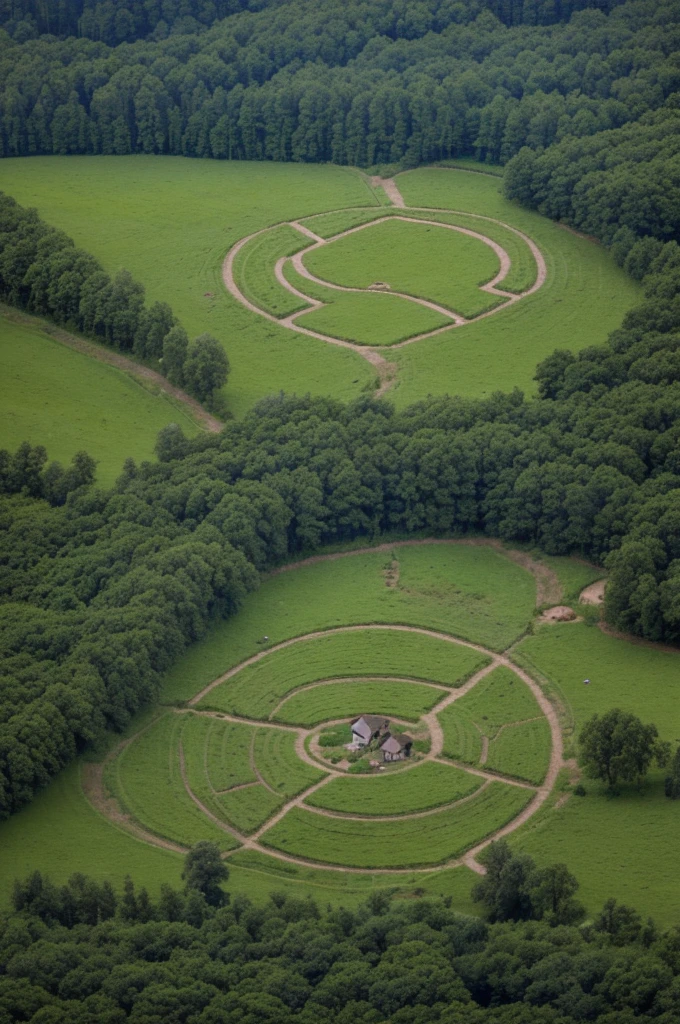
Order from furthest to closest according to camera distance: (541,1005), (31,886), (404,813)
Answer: (404,813) < (31,886) < (541,1005)

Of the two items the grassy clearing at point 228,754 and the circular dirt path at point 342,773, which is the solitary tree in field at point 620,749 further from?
the grassy clearing at point 228,754

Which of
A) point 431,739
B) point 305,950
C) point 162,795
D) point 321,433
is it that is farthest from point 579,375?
point 305,950

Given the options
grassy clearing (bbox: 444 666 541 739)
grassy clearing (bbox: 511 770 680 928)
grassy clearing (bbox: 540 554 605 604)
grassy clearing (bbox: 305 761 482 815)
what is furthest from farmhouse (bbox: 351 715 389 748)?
grassy clearing (bbox: 540 554 605 604)

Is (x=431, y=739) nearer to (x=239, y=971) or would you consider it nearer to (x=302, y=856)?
(x=302, y=856)

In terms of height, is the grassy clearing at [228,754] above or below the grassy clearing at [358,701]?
below

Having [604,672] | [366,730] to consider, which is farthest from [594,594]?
[366,730]

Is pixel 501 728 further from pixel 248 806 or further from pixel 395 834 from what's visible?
pixel 248 806

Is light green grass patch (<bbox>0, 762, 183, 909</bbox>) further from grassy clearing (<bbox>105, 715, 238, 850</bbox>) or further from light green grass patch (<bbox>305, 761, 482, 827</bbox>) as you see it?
light green grass patch (<bbox>305, 761, 482, 827</bbox>)

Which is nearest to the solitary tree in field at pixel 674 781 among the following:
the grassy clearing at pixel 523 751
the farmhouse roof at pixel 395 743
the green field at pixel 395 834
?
the grassy clearing at pixel 523 751
